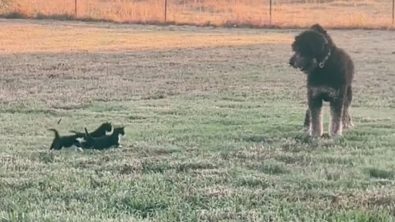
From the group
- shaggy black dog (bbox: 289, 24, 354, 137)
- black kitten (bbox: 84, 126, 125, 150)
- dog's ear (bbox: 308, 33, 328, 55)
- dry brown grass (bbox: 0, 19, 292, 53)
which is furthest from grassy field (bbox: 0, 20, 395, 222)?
dry brown grass (bbox: 0, 19, 292, 53)

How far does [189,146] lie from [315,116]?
1.64 metres

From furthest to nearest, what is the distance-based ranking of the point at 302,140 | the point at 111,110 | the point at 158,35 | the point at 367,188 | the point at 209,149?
the point at 158,35 < the point at 111,110 < the point at 302,140 < the point at 209,149 < the point at 367,188

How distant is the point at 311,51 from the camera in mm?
8742

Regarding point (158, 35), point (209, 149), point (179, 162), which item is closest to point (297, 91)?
point (209, 149)

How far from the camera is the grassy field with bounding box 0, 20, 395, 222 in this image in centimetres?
548

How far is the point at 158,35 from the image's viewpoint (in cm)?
2877

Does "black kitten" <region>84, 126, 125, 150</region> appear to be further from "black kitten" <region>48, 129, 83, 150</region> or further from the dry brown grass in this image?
the dry brown grass

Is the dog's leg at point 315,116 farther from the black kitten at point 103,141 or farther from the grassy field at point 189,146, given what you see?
the black kitten at point 103,141

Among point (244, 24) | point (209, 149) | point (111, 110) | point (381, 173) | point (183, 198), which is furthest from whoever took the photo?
point (244, 24)

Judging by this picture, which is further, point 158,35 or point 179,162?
point 158,35

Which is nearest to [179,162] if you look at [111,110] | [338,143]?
[338,143]

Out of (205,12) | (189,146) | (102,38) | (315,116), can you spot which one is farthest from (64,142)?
(205,12)

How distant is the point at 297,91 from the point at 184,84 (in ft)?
6.93

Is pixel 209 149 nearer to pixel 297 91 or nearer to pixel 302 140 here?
pixel 302 140
